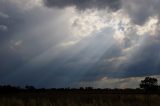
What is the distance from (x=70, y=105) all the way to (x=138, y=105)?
186 inches

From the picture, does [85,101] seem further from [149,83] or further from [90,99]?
[149,83]

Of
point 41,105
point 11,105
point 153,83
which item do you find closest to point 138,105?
point 41,105

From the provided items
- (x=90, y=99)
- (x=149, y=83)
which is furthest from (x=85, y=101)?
(x=149, y=83)

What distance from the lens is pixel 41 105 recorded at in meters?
24.1

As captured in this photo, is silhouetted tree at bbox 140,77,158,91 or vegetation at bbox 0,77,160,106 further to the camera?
silhouetted tree at bbox 140,77,158,91

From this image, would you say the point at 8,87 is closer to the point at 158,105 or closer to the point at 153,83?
the point at 153,83

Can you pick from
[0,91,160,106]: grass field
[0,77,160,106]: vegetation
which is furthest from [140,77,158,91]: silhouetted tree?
[0,91,160,106]: grass field

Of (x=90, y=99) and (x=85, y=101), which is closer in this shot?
(x=85, y=101)

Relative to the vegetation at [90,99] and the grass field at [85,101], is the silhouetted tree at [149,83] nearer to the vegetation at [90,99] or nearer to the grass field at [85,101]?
the vegetation at [90,99]

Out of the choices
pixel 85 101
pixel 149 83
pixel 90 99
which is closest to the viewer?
pixel 85 101

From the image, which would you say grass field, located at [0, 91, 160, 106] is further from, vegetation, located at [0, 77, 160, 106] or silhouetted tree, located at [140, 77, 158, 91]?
silhouetted tree, located at [140, 77, 158, 91]

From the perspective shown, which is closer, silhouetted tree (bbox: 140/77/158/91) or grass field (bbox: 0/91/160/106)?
grass field (bbox: 0/91/160/106)

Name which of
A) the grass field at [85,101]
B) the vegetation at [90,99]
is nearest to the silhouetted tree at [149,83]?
the vegetation at [90,99]

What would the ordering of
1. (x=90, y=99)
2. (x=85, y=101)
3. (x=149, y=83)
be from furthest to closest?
(x=149, y=83), (x=90, y=99), (x=85, y=101)
